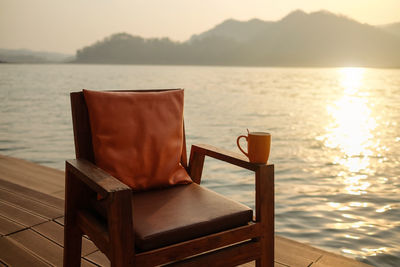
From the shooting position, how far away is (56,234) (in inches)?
76.8

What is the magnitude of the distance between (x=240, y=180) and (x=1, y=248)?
2813mm

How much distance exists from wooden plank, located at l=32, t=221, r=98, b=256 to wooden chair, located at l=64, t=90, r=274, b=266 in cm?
33

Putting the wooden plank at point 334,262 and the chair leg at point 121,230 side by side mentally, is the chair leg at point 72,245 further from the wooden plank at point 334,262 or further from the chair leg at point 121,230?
the wooden plank at point 334,262

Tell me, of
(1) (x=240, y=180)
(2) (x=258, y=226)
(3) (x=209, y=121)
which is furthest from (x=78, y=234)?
(3) (x=209, y=121)

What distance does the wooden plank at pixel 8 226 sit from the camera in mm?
1976

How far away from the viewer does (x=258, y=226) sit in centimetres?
132

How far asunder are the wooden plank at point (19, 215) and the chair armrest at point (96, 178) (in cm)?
93

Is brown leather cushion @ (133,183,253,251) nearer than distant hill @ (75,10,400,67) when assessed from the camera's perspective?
Yes

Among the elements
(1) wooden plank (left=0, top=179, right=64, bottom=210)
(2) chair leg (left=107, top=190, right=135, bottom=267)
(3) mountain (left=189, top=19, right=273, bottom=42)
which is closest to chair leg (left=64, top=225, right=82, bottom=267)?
(2) chair leg (left=107, top=190, right=135, bottom=267)

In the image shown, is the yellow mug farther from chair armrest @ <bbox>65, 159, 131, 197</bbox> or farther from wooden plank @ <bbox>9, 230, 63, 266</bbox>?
wooden plank @ <bbox>9, 230, 63, 266</bbox>

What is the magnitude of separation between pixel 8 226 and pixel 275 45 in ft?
218

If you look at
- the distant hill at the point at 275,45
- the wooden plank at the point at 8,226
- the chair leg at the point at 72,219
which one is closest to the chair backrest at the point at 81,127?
the chair leg at the point at 72,219

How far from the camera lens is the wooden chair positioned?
1.06 m

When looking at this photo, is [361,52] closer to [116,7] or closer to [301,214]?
[116,7]
